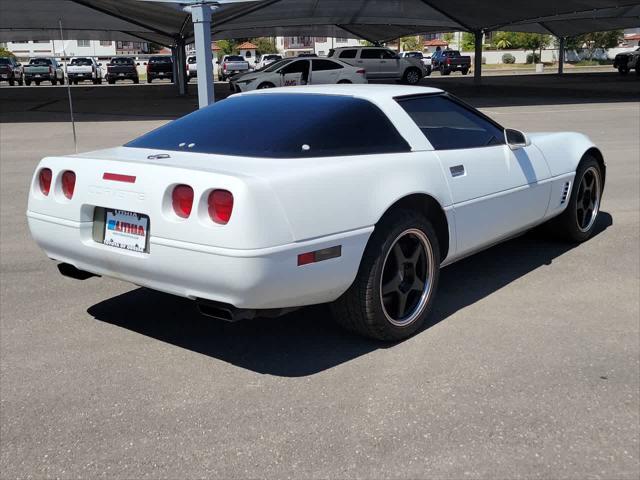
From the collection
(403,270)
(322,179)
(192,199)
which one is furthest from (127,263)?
(403,270)

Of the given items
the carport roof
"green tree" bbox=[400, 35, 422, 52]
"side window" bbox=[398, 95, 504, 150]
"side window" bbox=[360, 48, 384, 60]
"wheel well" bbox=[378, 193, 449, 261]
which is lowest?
"wheel well" bbox=[378, 193, 449, 261]

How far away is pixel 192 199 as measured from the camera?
11.4 ft

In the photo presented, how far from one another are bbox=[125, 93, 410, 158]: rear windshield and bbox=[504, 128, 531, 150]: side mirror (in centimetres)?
114

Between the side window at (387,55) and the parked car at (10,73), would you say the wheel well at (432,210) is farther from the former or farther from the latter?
the parked car at (10,73)

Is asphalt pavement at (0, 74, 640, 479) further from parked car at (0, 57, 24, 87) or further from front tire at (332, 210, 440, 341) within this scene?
parked car at (0, 57, 24, 87)

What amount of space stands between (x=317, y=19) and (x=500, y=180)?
34.6 meters

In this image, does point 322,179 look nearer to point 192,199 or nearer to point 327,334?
point 192,199

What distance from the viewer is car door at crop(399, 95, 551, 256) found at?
178 inches

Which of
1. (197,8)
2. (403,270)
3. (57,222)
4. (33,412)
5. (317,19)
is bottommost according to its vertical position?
(33,412)

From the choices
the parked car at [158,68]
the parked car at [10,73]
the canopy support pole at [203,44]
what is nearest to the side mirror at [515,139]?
the canopy support pole at [203,44]

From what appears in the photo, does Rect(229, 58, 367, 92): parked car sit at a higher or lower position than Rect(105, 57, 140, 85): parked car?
lower

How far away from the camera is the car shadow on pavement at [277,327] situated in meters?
3.96

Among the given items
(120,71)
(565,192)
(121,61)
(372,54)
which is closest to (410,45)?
(121,61)

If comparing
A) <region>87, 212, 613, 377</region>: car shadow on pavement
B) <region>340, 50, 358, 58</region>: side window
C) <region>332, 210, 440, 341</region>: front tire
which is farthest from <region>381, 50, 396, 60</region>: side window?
<region>332, 210, 440, 341</region>: front tire
